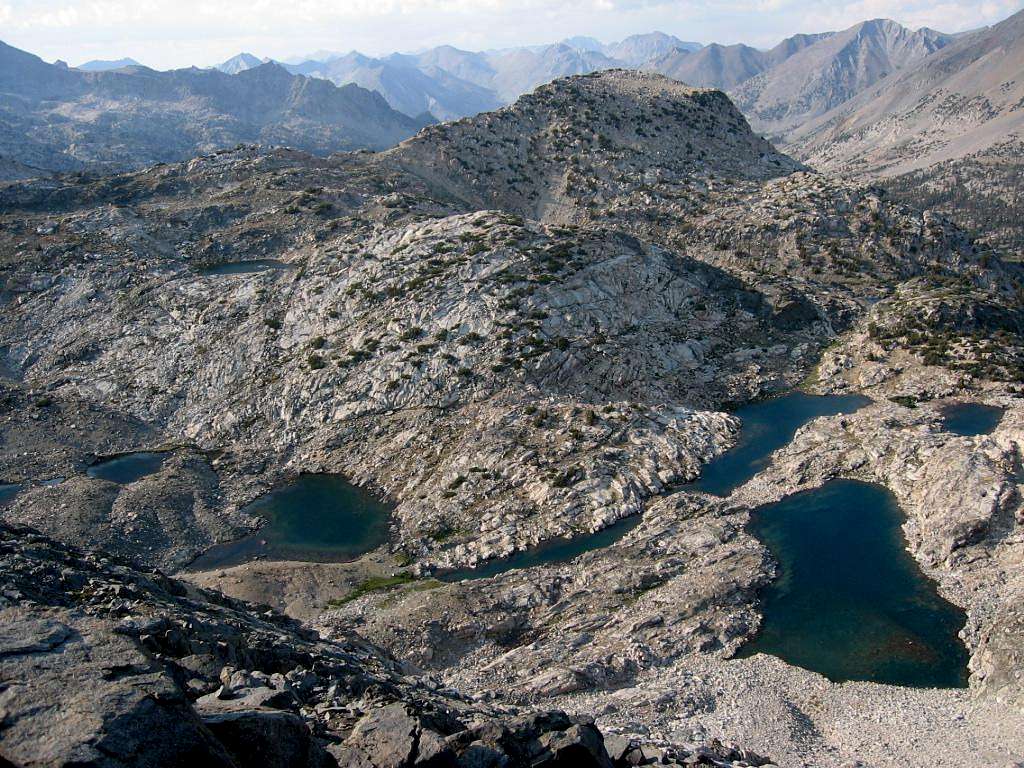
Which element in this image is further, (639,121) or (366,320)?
(639,121)

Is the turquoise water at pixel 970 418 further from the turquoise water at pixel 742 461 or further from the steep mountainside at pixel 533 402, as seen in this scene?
the turquoise water at pixel 742 461

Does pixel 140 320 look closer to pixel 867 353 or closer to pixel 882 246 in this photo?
pixel 867 353

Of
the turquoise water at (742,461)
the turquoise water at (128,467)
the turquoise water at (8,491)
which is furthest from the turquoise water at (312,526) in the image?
the turquoise water at (8,491)

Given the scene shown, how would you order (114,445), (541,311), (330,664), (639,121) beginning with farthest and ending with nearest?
(639,121) < (541,311) < (114,445) < (330,664)

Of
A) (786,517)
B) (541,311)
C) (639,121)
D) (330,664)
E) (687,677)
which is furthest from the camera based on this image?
(639,121)

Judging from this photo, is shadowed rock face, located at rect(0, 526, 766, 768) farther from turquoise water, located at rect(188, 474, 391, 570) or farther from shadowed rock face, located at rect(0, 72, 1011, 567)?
shadowed rock face, located at rect(0, 72, 1011, 567)

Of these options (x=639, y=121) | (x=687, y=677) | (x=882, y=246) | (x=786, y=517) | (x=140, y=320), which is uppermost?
(x=639, y=121)

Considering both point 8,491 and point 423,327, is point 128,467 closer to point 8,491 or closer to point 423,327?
point 8,491

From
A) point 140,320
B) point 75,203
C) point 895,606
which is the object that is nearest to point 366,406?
point 140,320
